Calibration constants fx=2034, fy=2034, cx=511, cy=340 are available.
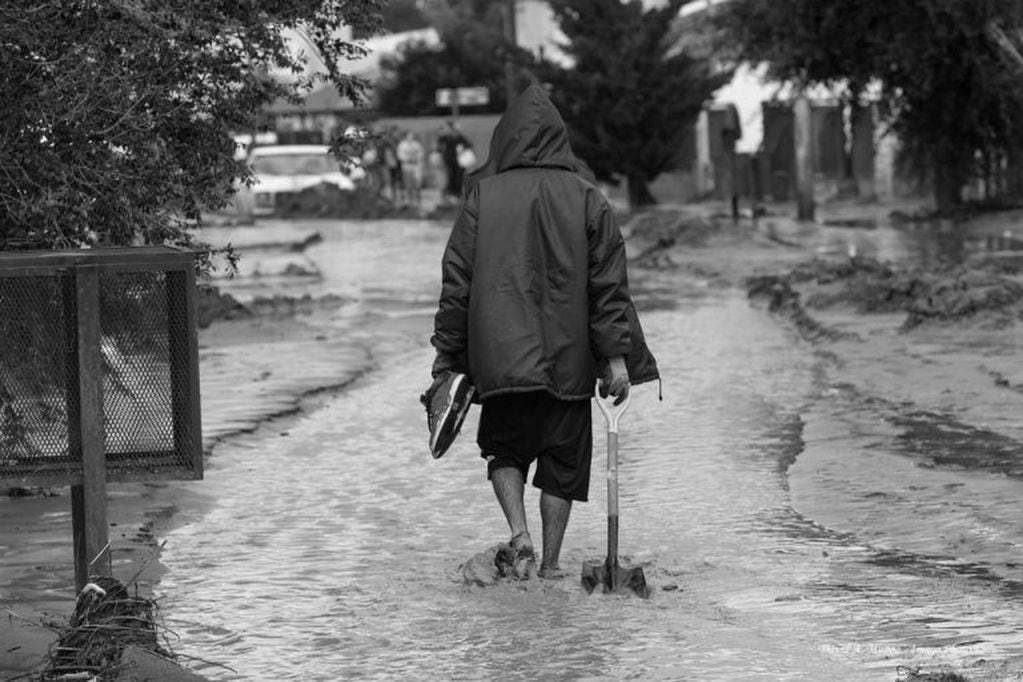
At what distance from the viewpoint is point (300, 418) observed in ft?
42.0

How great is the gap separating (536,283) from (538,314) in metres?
0.12

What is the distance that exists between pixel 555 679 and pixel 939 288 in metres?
11.3

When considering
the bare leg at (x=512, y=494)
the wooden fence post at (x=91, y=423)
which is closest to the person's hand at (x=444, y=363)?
the bare leg at (x=512, y=494)

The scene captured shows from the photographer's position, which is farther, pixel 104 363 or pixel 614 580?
pixel 614 580

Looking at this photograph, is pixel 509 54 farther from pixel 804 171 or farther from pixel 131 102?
pixel 131 102

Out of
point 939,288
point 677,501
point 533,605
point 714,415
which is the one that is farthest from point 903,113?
point 533,605

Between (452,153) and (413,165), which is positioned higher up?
(452,153)

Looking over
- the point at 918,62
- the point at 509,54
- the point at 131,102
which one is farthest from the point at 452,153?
the point at 131,102

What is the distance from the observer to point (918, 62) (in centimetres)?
2834

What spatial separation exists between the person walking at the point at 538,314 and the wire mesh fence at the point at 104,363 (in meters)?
1.34

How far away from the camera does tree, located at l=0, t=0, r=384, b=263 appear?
316 inches

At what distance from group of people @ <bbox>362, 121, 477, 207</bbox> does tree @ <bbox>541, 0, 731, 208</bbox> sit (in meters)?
5.59

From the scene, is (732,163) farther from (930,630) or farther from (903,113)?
(930,630)

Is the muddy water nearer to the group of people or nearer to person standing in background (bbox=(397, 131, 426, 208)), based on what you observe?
the group of people
